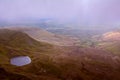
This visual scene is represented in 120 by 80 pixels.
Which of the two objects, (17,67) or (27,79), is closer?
(27,79)

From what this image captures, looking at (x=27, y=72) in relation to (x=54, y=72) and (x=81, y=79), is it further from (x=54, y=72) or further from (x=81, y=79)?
(x=81, y=79)

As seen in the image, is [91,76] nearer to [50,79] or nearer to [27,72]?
[50,79]

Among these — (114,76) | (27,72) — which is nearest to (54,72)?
(27,72)

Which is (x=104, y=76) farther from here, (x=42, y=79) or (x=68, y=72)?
(x=42, y=79)

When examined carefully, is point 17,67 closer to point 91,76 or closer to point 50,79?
point 50,79

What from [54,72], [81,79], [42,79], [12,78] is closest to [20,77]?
[12,78]

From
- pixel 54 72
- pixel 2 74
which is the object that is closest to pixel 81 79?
pixel 54 72

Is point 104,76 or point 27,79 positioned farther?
point 104,76
